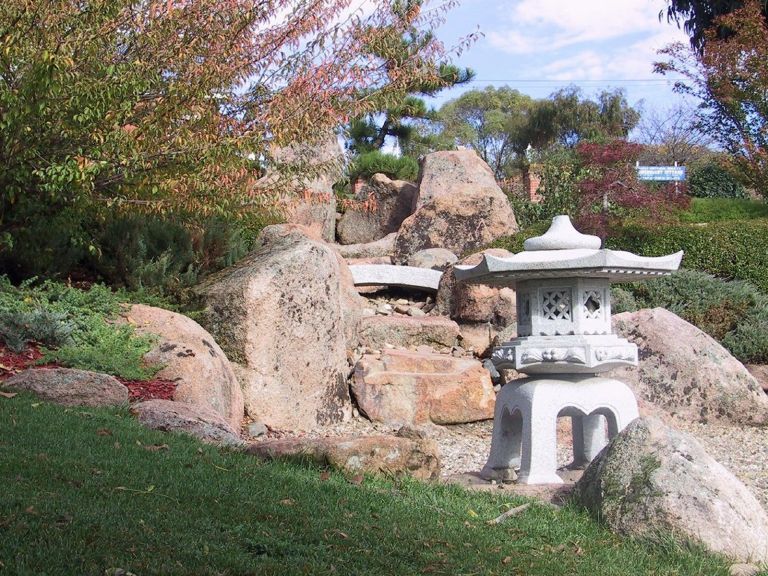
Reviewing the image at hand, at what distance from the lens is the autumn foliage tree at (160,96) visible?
7395mm

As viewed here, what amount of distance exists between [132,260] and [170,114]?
2525 millimetres

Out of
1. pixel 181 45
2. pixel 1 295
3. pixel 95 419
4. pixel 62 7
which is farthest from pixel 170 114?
pixel 95 419

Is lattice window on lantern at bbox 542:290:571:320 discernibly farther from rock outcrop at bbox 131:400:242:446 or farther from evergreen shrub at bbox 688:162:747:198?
evergreen shrub at bbox 688:162:747:198

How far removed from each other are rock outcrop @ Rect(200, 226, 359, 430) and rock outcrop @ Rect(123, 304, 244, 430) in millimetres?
495

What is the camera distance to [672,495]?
475 centimetres

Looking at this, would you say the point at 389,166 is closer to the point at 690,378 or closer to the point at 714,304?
the point at 714,304

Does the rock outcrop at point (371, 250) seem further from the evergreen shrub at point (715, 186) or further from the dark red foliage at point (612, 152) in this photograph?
the evergreen shrub at point (715, 186)

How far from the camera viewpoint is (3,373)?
7.38 meters

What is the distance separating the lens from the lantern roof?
21.3 feet

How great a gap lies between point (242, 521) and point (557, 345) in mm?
3243

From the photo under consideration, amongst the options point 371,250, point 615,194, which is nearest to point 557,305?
point 615,194

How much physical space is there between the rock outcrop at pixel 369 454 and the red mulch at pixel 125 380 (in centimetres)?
211

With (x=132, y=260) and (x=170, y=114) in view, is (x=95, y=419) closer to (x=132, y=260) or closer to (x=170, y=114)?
(x=170, y=114)

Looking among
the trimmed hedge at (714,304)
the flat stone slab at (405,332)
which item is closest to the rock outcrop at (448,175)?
the trimmed hedge at (714,304)
